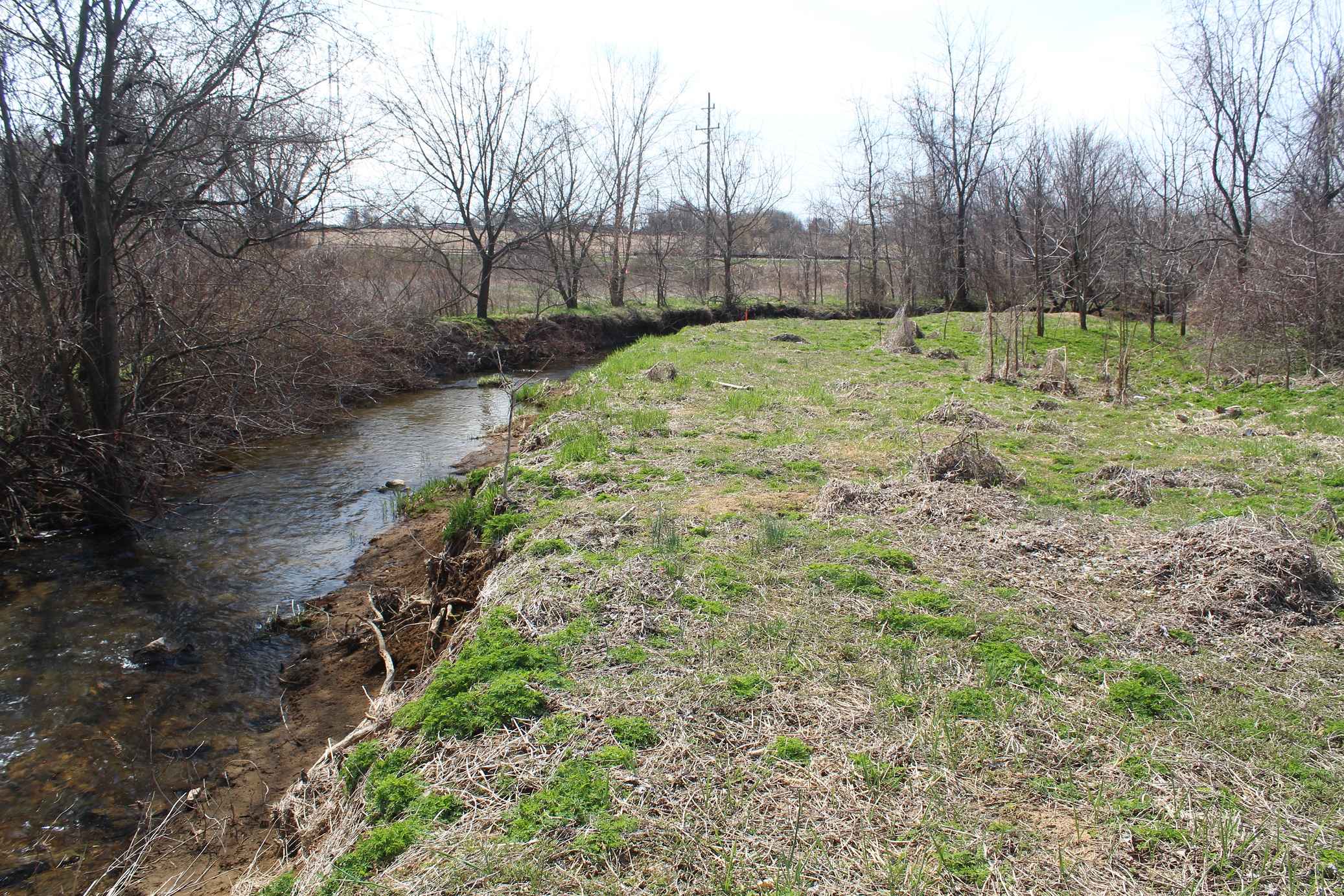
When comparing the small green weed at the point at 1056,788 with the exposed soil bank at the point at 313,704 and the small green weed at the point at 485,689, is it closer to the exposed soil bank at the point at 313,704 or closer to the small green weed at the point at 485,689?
the small green weed at the point at 485,689

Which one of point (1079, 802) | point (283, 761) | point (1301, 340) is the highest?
point (1301, 340)

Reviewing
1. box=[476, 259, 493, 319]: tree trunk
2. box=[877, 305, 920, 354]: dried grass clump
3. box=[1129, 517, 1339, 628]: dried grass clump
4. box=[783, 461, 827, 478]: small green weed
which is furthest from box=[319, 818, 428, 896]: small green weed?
box=[476, 259, 493, 319]: tree trunk

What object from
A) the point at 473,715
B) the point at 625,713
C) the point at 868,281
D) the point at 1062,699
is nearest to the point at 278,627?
the point at 473,715

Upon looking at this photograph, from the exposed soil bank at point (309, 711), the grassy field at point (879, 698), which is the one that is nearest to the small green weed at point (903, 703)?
the grassy field at point (879, 698)

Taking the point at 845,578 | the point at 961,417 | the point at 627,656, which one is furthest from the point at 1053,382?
the point at 627,656

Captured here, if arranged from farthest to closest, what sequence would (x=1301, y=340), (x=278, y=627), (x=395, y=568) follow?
(x=1301, y=340) → (x=395, y=568) → (x=278, y=627)

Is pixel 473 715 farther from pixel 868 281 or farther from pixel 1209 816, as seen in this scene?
pixel 868 281

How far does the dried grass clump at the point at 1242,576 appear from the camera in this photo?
421 cm

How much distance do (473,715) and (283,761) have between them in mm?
1727

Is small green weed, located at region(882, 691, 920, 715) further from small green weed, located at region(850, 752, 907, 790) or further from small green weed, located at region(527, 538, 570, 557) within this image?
small green weed, located at region(527, 538, 570, 557)

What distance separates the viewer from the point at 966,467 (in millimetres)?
6781

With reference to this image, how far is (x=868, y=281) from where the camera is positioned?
35.8 meters

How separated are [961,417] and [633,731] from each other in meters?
7.84

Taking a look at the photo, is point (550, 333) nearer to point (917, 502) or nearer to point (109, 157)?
point (109, 157)
